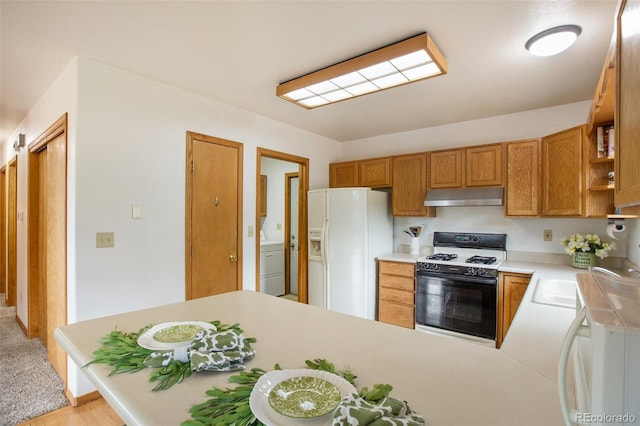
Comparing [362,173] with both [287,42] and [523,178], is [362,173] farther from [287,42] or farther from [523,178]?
[287,42]

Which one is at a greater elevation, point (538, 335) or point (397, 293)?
point (538, 335)

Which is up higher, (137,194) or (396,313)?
(137,194)

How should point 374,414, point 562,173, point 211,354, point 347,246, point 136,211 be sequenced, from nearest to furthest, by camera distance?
point 374,414, point 211,354, point 136,211, point 562,173, point 347,246

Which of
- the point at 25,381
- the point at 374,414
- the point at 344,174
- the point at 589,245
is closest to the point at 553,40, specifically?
the point at 589,245

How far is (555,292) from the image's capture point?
2.23m

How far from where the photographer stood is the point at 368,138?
4539mm

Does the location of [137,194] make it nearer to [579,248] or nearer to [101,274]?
[101,274]

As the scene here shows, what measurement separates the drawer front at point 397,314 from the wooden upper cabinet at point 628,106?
2840 millimetres

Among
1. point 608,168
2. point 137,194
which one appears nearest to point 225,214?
point 137,194

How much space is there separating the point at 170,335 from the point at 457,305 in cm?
286

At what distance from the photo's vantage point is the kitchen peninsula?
73 cm

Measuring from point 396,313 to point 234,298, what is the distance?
242cm

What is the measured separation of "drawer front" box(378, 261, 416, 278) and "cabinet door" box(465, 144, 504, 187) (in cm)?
108

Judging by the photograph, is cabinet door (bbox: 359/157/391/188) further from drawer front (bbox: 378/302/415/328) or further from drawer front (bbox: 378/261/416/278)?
drawer front (bbox: 378/302/415/328)
